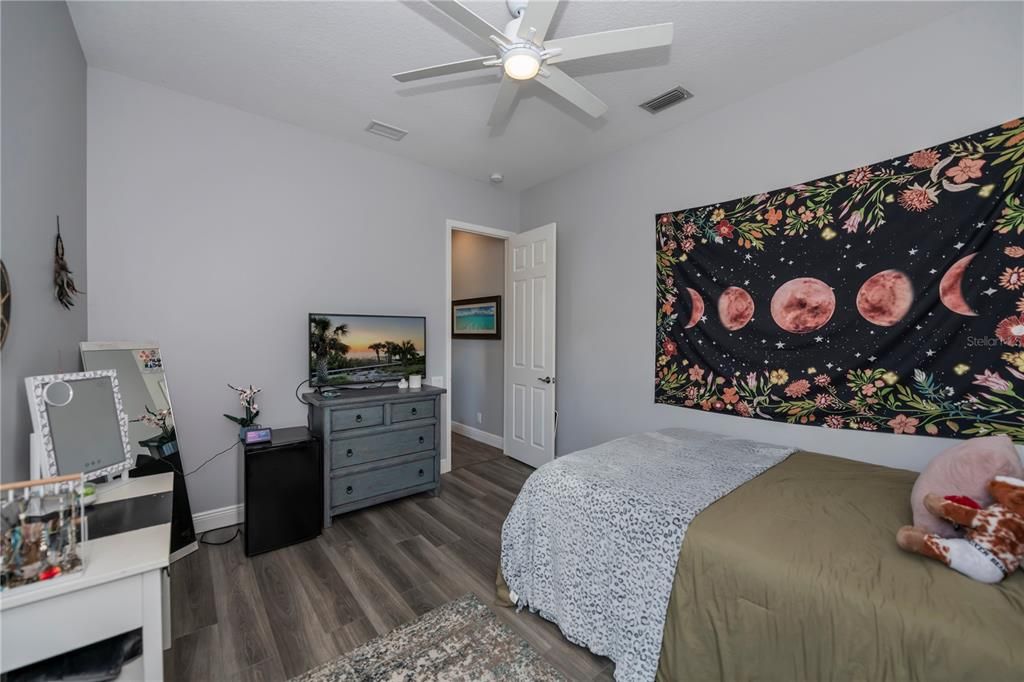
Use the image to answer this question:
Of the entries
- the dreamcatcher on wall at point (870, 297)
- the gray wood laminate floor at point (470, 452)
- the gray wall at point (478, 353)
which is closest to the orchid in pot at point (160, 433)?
the gray wood laminate floor at point (470, 452)

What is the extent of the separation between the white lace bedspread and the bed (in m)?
0.01

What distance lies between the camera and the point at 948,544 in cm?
116

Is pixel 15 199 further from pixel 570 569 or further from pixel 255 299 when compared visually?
pixel 570 569

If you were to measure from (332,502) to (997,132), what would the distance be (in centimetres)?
403

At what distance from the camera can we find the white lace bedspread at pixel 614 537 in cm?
149

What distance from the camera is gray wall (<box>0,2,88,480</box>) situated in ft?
4.34

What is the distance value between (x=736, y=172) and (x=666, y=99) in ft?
2.18

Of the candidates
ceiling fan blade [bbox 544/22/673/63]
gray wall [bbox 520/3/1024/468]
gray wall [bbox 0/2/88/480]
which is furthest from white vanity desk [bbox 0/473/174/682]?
gray wall [bbox 520/3/1024/468]

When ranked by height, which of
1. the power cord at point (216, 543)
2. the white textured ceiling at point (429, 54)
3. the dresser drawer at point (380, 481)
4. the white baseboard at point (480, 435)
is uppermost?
the white textured ceiling at point (429, 54)

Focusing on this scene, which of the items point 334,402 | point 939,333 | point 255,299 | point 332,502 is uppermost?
point 255,299

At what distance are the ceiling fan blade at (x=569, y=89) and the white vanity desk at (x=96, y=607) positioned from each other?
90.5 inches

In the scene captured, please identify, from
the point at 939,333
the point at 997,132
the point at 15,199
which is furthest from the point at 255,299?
the point at 997,132

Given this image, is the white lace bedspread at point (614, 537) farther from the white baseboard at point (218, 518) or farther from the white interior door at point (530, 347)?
the white baseboard at point (218, 518)

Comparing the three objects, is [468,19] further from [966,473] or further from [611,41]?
[966,473]
